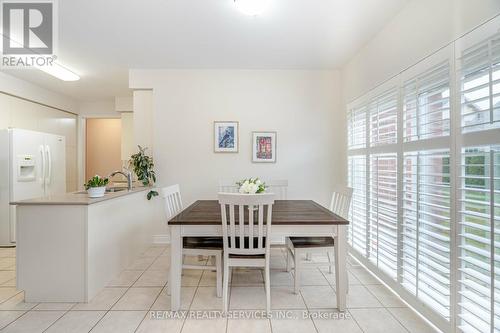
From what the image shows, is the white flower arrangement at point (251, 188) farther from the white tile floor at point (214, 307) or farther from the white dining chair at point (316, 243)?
the white tile floor at point (214, 307)

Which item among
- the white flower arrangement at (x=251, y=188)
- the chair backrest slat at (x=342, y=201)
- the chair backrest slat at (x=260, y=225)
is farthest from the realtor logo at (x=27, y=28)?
the chair backrest slat at (x=342, y=201)

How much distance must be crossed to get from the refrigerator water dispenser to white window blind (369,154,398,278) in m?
4.68

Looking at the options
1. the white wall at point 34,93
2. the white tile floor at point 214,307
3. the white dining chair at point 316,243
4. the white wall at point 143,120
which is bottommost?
the white tile floor at point 214,307

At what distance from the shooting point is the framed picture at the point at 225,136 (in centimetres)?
367

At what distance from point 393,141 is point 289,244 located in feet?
4.57

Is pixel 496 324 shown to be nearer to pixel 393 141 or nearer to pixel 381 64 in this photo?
pixel 393 141

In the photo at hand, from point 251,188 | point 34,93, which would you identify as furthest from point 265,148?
point 34,93

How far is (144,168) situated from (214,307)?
2.18 metres

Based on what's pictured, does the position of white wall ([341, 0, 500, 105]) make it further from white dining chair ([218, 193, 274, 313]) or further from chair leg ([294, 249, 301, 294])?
chair leg ([294, 249, 301, 294])

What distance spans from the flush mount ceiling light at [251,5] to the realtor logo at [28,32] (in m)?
1.61

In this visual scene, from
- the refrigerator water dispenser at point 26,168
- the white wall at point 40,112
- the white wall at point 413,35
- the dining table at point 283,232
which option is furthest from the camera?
the white wall at point 40,112

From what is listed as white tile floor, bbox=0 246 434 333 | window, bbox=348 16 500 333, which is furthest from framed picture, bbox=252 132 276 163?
white tile floor, bbox=0 246 434 333

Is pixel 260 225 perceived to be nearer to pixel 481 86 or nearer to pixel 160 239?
pixel 481 86

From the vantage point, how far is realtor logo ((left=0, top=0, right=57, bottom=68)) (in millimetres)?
2213
